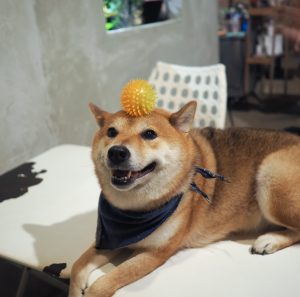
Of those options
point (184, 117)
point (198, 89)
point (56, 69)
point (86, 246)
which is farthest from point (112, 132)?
point (56, 69)

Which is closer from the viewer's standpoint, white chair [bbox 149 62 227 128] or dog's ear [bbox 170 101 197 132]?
dog's ear [bbox 170 101 197 132]

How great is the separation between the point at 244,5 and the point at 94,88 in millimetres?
2963

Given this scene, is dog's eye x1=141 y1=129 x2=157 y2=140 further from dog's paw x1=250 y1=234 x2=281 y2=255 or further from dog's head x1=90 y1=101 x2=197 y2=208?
dog's paw x1=250 y1=234 x2=281 y2=255

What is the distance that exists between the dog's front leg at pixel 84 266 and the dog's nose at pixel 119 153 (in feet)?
0.96

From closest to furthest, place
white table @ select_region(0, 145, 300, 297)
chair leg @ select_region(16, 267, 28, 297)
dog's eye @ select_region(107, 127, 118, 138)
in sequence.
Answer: white table @ select_region(0, 145, 300, 297), dog's eye @ select_region(107, 127, 118, 138), chair leg @ select_region(16, 267, 28, 297)

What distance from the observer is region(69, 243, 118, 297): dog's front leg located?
37.2 inches

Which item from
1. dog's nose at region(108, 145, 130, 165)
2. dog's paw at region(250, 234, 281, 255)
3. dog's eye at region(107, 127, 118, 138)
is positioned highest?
dog's eye at region(107, 127, 118, 138)

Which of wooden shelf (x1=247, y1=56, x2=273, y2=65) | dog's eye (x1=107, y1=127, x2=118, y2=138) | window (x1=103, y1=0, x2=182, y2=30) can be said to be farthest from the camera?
wooden shelf (x1=247, y1=56, x2=273, y2=65)

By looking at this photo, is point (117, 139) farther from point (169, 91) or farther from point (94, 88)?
point (94, 88)

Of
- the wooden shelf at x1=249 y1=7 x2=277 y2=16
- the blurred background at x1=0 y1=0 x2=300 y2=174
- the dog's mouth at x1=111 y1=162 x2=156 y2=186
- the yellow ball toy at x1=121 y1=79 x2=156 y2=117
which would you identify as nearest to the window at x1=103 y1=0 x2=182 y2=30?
the blurred background at x1=0 y1=0 x2=300 y2=174

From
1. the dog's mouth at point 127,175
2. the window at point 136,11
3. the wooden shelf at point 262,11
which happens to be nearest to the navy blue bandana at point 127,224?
the dog's mouth at point 127,175

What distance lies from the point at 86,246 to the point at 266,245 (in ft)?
1.75

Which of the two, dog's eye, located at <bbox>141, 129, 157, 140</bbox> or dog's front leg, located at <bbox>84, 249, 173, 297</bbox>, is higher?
dog's eye, located at <bbox>141, 129, 157, 140</bbox>

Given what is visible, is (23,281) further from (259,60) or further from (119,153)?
(259,60)
